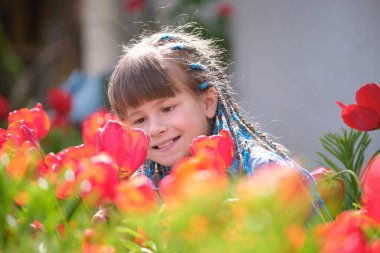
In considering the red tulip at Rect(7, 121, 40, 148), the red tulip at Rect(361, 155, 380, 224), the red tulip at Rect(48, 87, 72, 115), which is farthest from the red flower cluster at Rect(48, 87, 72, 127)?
the red tulip at Rect(361, 155, 380, 224)

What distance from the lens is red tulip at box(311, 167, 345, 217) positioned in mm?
760

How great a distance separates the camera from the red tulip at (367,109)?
0.79 m

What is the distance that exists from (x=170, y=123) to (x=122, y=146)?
1.91 ft

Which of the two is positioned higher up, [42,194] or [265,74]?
[42,194]

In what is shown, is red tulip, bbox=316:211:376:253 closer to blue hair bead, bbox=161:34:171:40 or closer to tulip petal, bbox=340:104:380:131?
tulip petal, bbox=340:104:380:131

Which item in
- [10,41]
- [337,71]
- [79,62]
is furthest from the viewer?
[10,41]

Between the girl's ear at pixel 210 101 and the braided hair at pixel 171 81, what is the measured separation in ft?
0.04

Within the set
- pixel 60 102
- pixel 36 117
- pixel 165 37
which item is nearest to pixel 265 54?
pixel 60 102

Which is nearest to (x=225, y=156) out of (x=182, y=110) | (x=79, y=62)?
(x=182, y=110)

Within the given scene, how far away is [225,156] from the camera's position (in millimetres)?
613

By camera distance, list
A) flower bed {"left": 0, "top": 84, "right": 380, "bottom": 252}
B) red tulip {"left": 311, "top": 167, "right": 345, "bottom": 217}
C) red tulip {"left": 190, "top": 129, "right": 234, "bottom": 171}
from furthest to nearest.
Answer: red tulip {"left": 311, "top": 167, "right": 345, "bottom": 217} < red tulip {"left": 190, "top": 129, "right": 234, "bottom": 171} < flower bed {"left": 0, "top": 84, "right": 380, "bottom": 252}

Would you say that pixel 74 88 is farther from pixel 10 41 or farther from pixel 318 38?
pixel 318 38

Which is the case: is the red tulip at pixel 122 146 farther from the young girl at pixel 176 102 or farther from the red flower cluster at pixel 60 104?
the red flower cluster at pixel 60 104

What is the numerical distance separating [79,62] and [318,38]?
3.34 metres
